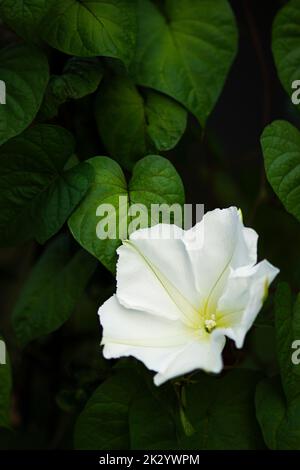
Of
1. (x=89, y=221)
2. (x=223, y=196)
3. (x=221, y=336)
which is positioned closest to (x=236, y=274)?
(x=221, y=336)

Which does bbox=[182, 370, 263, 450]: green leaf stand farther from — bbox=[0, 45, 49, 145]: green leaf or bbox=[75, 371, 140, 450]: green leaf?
bbox=[0, 45, 49, 145]: green leaf

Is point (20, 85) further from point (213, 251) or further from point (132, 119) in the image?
point (213, 251)

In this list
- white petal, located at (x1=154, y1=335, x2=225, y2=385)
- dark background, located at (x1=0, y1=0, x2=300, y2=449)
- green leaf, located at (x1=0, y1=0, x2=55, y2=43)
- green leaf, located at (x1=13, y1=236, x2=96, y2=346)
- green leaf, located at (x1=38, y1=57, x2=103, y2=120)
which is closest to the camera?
white petal, located at (x1=154, y1=335, x2=225, y2=385)

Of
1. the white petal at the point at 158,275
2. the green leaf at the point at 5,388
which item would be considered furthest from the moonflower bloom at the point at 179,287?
the green leaf at the point at 5,388

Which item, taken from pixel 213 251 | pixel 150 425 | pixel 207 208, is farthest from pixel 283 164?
pixel 207 208

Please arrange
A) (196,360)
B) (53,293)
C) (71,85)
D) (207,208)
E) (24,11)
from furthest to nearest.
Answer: (207,208) → (53,293) → (71,85) → (24,11) → (196,360)

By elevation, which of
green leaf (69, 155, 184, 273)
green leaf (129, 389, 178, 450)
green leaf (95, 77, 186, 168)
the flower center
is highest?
green leaf (95, 77, 186, 168)

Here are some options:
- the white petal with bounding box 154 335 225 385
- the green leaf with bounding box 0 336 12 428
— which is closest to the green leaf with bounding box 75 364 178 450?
the green leaf with bounding box 0 336 12 428
